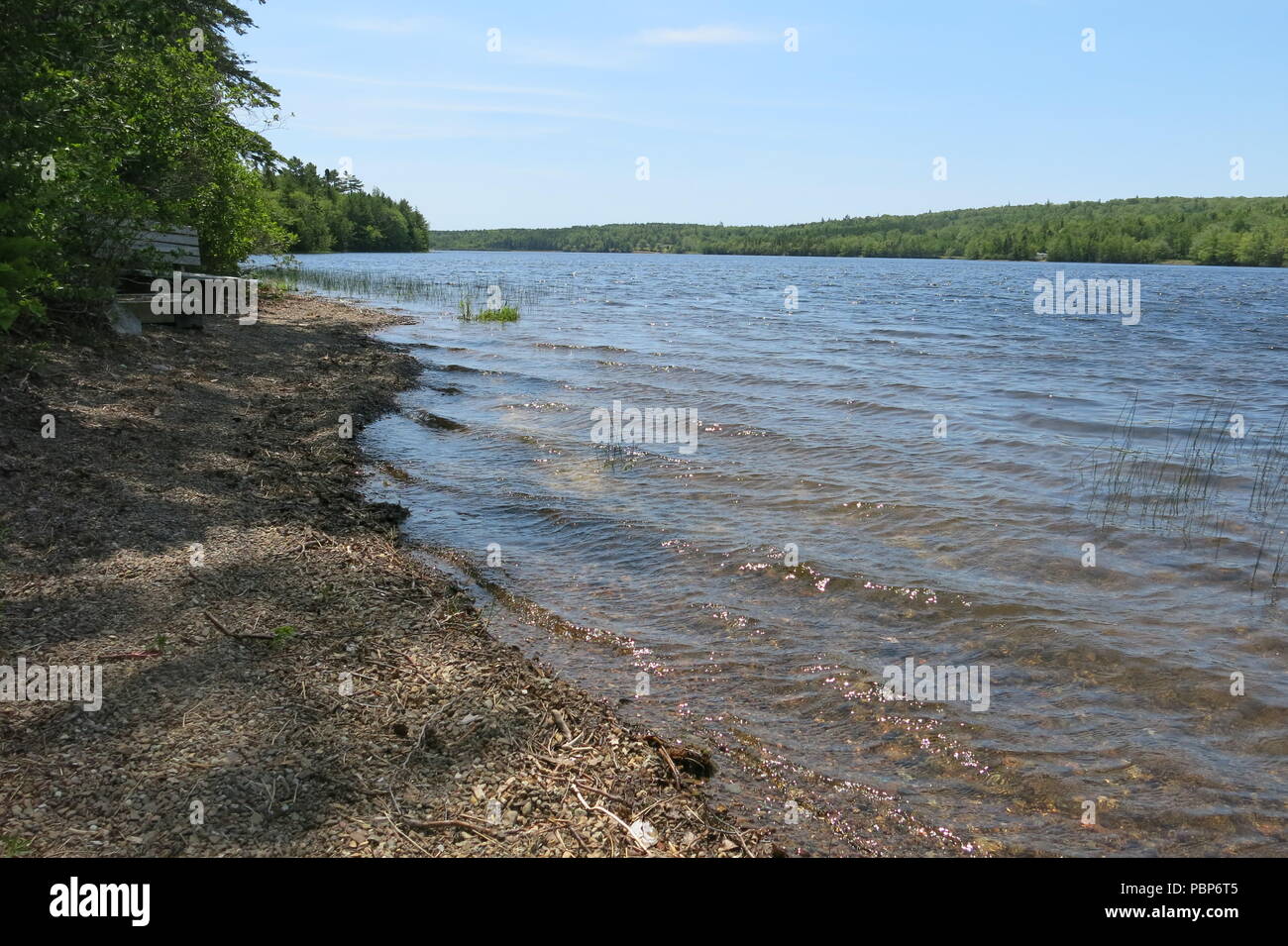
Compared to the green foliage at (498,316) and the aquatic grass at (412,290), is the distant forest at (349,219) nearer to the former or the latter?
the aquatic grass at (412,290)

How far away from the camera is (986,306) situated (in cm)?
4431

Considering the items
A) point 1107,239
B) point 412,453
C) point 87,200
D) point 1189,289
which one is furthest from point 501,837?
point 1107,239

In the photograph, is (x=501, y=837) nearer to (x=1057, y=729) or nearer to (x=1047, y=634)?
(x=1057, y=729)

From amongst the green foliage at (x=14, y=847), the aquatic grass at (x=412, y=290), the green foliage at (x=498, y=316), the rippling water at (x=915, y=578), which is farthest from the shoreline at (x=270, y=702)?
the aquatic grass at (x=412, y=290)

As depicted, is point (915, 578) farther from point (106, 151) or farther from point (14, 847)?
point (106, 151)

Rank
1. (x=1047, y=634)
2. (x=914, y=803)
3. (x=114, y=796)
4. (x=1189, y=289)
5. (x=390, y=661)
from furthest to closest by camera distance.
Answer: (x=1189, y=289) → (x=1047, y=634) → (x=390, y=661) → (x=914, y=803) → (x=114, y=796)

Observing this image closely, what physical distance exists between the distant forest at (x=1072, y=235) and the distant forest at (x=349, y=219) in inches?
2299

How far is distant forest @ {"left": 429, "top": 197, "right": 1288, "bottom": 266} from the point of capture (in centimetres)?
11006

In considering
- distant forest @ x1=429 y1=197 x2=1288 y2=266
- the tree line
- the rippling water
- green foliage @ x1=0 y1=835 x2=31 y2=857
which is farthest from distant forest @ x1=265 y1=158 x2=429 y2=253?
green foliage @ x1=0 y1=835 x2=31 y2=857

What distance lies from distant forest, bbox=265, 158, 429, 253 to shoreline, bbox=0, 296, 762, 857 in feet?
278

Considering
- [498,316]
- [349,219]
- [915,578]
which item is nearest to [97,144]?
[915,578]

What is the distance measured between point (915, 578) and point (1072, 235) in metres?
133
